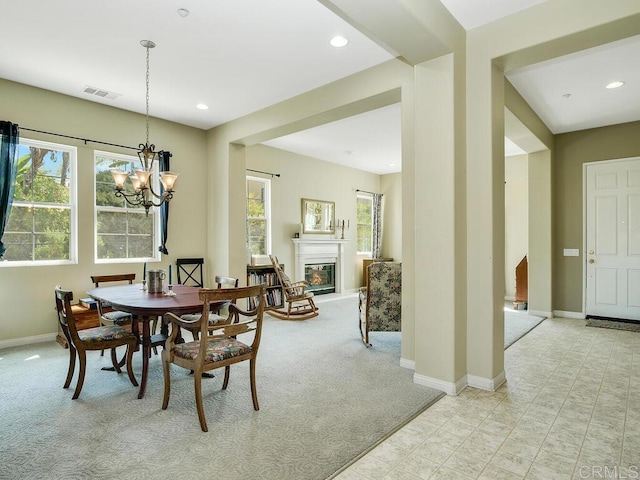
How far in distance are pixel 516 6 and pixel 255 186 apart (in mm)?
4954

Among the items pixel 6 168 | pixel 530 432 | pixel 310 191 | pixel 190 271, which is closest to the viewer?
pixel 530 432

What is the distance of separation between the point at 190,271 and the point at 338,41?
3.92m

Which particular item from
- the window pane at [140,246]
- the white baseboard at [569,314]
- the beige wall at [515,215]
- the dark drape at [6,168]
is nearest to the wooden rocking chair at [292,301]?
the window pane at [140,246]

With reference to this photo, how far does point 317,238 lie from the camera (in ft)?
25.7

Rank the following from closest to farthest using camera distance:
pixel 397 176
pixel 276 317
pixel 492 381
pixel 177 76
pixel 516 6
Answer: pixel 516 6 → pixel 492 381 → pixel 177 76 → pixel 276 317 → pixel 397 176

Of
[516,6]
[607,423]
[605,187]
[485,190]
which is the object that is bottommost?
[607,423]

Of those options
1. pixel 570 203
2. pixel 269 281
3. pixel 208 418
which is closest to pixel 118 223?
pixel 269 281

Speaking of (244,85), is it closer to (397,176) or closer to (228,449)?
(228,449)

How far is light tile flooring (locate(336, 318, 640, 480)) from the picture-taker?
77.5 inches

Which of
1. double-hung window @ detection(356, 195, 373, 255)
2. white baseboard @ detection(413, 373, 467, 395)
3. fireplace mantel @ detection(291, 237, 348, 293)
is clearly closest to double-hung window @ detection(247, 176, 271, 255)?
fireplace mantel @ detection(291, 237, 348, 293)

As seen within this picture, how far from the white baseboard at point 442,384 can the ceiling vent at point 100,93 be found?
15.2ft

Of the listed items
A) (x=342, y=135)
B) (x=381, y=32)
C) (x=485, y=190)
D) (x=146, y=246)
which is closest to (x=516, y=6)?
(x=381, y=32)

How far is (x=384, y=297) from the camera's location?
4086mm

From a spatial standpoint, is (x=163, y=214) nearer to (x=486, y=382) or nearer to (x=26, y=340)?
(x=26, y=340)
